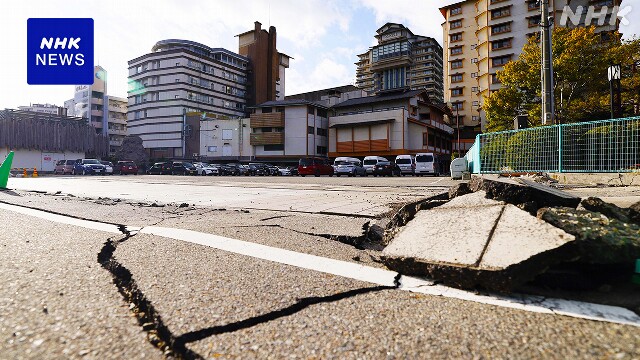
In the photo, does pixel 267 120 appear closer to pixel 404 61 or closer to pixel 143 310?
pixel 404 61

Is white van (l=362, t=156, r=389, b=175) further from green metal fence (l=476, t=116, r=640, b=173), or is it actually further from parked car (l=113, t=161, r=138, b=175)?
parked car (l=113, t=161, r=138, b=175)

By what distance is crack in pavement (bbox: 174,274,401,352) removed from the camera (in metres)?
1.37

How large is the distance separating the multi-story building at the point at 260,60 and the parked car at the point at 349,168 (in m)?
42.5

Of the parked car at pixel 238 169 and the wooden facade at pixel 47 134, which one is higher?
the wooden facade at pixel 47 134

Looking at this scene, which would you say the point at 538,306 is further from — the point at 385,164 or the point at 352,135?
the point at 352,135

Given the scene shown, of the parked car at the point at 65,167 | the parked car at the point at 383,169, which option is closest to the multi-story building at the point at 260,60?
the parked car at the point at 65,167

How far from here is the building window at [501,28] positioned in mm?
45156

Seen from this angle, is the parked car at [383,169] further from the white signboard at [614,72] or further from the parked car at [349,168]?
the white signboard at [614,72]

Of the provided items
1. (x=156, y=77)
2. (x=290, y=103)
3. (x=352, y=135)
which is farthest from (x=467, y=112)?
(x=156, y=77)

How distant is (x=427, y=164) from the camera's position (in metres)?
26.5

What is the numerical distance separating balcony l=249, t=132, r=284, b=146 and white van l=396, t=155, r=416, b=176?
20302mm

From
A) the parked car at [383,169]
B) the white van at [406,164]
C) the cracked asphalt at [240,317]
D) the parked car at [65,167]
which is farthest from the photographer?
the parked car at [65,167]

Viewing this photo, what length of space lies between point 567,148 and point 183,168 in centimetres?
3525

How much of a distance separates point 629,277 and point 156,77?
69.2 m
